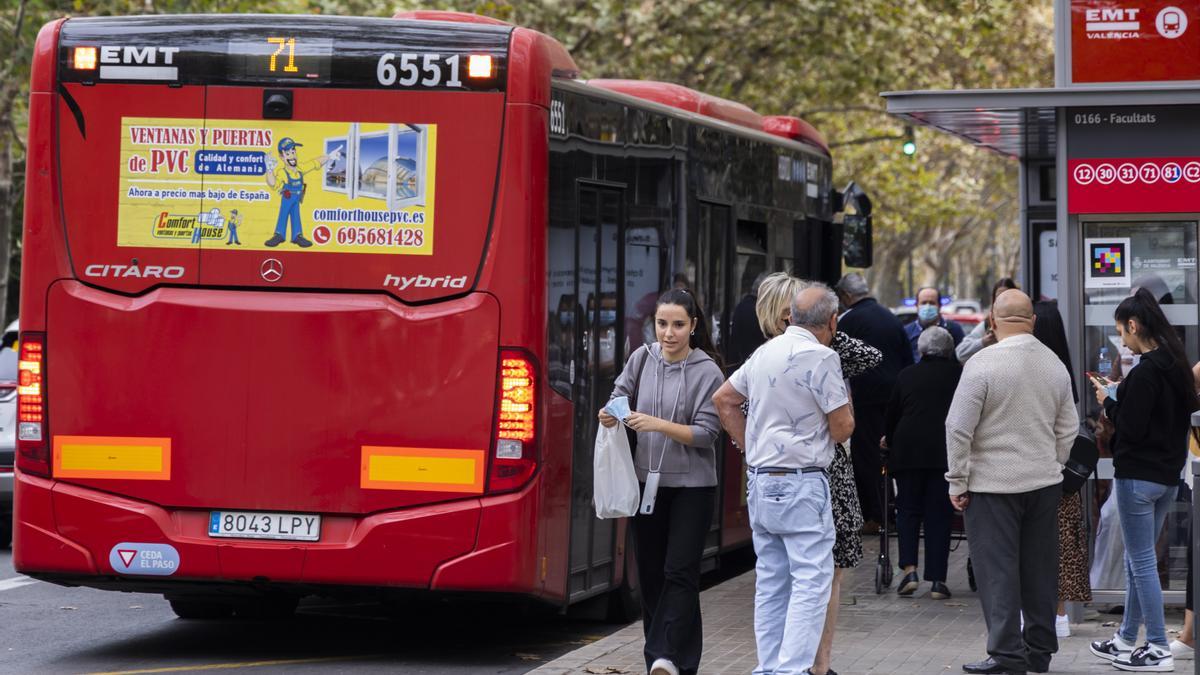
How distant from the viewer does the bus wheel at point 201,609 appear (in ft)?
34.9

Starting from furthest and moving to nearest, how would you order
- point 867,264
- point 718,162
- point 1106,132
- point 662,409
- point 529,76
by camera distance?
point 867,264, point 718,162, point 1106,132, point 529,76, point 662,409

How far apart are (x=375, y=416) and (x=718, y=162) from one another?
370cm

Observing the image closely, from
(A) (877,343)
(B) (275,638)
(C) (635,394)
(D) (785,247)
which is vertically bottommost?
(B) (275,638)

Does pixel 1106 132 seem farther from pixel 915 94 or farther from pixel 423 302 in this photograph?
pixel 423 302

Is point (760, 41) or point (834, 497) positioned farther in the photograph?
point (760, 41)

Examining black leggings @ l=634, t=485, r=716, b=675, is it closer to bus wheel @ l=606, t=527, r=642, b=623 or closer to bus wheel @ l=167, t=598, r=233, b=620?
bus wheel @ l=606, t=527, r=642, b=623

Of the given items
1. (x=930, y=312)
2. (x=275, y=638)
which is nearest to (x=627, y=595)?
(x=275, y=638)

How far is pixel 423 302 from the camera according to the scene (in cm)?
855

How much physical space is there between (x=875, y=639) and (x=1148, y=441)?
5.86ft

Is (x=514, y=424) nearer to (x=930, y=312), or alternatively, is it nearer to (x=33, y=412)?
(x=33, y=412)

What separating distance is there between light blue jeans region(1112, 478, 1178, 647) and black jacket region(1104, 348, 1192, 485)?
60 millimetres

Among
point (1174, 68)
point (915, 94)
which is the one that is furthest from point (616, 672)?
point (1174, 68)

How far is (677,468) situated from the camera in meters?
7.97

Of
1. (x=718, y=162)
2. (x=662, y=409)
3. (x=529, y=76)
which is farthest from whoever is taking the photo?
(x=718, y=162)
